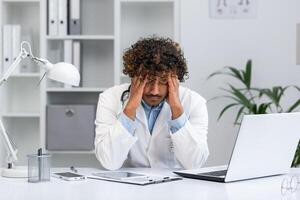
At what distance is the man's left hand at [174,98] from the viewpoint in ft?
7.97

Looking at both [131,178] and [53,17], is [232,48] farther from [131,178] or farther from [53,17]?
[131,178]

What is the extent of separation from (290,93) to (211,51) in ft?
2.02

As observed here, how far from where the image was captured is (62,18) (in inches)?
148

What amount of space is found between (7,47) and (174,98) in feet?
5.53

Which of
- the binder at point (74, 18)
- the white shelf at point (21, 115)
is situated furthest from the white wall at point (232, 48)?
the white shelf at point (21, 115)

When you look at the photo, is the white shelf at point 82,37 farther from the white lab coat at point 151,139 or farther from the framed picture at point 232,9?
the white lab coat at point 151,139

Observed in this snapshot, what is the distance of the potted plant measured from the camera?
3.63 meters

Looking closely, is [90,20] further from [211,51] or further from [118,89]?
[118,89]

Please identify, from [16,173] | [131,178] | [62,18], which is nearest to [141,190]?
[131,178]

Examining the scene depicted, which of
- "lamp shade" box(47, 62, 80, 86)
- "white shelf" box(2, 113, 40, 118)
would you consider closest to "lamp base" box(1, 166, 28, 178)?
"lamp shade" box(47, 62, 80, 86)

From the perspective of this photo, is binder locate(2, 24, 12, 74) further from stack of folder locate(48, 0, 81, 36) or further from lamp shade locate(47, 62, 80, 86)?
lamp shade locate(47, 62, 80, 86)

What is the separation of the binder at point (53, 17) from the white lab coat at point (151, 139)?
128 cm

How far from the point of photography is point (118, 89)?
2.65m

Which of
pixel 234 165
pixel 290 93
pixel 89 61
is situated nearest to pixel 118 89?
pixel 234 165
